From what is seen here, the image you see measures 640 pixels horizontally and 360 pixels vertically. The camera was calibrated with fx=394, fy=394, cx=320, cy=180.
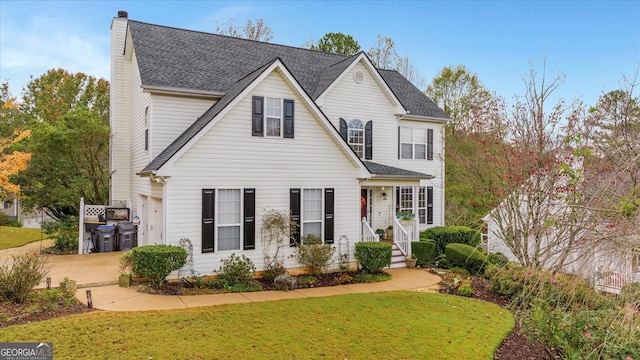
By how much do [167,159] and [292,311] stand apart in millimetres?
5299

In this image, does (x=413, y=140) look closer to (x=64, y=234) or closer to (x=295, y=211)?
(x=295, y=211)

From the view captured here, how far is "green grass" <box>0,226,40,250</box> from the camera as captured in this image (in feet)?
59.4

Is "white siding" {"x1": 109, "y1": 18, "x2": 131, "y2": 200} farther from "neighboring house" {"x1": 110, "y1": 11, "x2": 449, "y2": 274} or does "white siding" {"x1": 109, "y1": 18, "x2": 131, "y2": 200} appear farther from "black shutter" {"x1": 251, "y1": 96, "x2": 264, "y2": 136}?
"black shutter" {"x1": 251, "y1": 96, "x2": 264, "y2": 136}

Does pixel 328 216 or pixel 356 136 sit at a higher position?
pixel 356 136

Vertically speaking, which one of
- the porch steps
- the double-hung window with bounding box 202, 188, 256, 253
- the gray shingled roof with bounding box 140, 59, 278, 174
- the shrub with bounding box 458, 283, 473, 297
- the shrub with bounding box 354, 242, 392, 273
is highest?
the gray shingled roof with bounding box 140, 59, 278, 174

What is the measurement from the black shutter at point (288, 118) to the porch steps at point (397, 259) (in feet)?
20.0

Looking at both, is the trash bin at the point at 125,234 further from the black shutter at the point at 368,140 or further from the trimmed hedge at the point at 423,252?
the trimmed hedge at the point at 423,252

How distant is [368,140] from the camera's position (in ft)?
55.9

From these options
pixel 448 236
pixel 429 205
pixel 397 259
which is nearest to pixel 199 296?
pixel 397 259

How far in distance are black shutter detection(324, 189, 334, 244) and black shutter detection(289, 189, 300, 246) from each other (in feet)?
3.19

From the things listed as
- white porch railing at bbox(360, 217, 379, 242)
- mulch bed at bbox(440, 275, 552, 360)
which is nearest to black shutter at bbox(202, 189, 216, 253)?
white porch railing at bbox(360, 217, 379, 242)

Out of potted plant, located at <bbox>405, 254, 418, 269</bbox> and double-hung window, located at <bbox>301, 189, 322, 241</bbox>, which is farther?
potted plant, located at <bbox>405, 254, 418, 269</bbox>

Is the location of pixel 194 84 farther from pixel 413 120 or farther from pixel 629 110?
pixel 629 110

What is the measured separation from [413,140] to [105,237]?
45.9 feet
